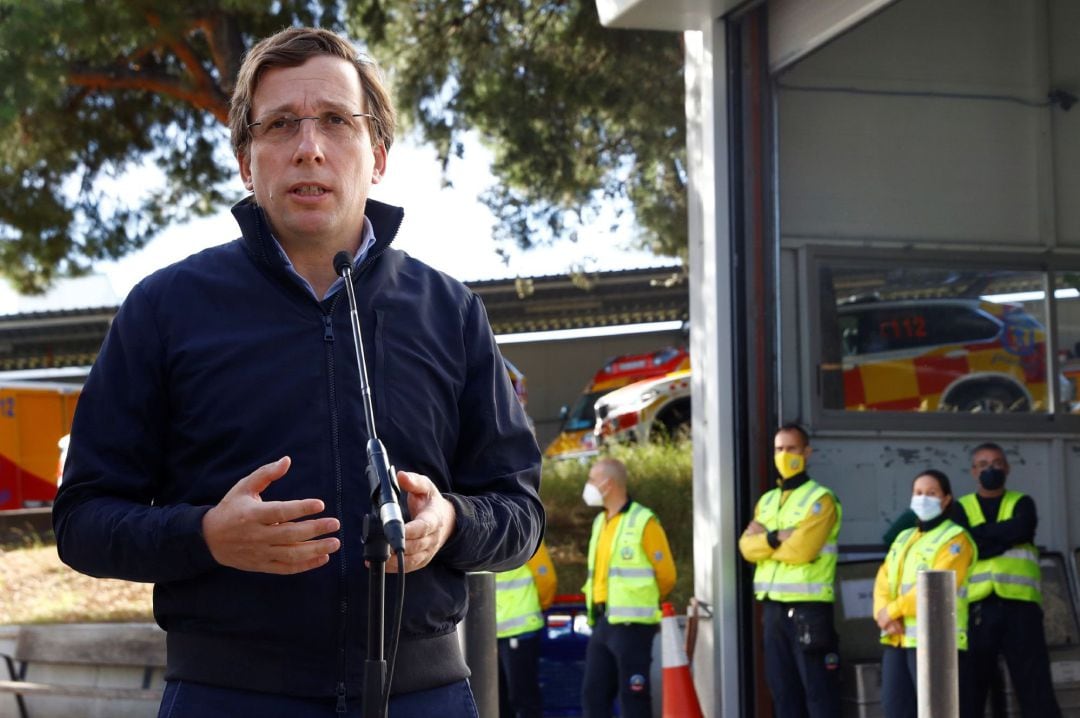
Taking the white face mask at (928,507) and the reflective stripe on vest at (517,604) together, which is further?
the reflective stripe on vest at (517,604)

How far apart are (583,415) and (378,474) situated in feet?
67.8

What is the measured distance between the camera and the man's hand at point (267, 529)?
6.82ft

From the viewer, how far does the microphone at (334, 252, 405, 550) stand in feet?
6.64

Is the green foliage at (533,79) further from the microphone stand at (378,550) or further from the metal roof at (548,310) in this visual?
the microphone stand at (378,550)

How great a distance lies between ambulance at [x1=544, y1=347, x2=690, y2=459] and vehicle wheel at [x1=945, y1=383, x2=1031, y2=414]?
10.6 meters

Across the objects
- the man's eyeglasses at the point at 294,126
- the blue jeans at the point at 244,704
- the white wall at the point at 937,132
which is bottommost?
the blue jeans at the point at 244,704

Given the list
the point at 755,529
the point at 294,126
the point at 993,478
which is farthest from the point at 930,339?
the point at 294,126

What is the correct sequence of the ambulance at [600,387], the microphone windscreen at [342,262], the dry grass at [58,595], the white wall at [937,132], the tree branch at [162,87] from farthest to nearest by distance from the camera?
1. the ambulance at [600,387]
2. the tree branch at [162,87]
3. the dry grass at [58,595]
4. the white wall at [937,132]
5. the microphone windscreen at [342,262]

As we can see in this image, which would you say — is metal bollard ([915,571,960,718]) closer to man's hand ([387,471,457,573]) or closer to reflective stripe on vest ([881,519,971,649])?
man's hand ([387,471,457,573])

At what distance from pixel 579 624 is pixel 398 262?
9751mm

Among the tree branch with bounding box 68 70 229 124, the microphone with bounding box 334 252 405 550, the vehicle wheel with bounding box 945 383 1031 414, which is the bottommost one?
the microphone with bounding box 334 252 405 550

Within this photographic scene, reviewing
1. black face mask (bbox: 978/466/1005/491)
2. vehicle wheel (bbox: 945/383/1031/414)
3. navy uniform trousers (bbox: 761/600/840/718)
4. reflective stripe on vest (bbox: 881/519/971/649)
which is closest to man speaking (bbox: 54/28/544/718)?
reflective stripe on vest (bbox: 881/519/971/649)

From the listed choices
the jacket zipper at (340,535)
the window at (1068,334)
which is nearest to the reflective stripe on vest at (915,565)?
the window at (1068,334)

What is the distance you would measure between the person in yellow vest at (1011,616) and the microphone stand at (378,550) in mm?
7210
